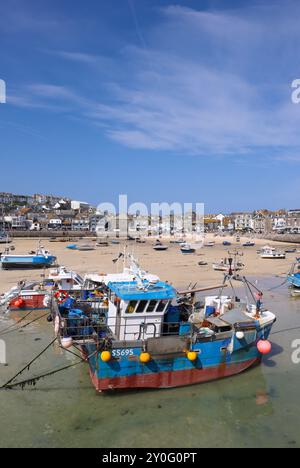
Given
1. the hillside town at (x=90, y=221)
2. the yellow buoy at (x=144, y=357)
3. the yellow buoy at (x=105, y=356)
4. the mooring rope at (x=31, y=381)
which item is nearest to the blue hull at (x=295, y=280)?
the yellow buoy at (x=144, y=357)

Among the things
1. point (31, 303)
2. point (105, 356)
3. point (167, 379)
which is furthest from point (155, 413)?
point (31, 303)

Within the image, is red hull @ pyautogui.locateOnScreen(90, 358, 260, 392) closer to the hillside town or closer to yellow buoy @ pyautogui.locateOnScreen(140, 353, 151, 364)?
yellow buoy @ pyautogui.locateOnScreen(140, 353, 151, 364)

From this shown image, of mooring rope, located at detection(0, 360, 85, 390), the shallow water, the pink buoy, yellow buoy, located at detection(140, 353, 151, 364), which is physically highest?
yellow buoy, located at detection(140, 353, 151, 364)

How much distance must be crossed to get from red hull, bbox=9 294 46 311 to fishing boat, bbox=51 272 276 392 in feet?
27.8

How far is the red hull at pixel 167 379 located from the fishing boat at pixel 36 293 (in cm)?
985

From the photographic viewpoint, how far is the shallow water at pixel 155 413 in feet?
32.2

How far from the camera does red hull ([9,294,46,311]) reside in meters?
21.8

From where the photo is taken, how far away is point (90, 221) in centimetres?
13750

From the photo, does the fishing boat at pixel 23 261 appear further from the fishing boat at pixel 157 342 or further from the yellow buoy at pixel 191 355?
the yellow buoy at pixel 191 355

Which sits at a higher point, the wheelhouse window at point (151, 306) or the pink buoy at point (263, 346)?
the wheelhouse window at point (151, 306)

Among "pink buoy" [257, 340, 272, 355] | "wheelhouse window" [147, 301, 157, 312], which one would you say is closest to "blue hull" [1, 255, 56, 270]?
"wheelhouse window" [147, 301, 157, 312]
